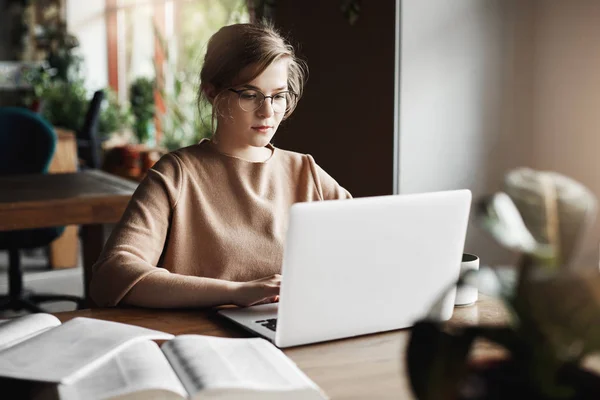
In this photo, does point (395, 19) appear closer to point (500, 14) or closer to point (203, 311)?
point (500, 14)

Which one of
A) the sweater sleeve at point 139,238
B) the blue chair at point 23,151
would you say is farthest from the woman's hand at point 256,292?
the blue chair at point 23,151

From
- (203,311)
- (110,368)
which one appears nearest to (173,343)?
(110,368)

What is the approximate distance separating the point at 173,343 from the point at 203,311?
0.93 ft

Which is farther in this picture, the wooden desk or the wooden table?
the wooden table

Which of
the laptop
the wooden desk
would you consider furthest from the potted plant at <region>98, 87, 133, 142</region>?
the laptop

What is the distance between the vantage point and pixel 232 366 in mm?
930

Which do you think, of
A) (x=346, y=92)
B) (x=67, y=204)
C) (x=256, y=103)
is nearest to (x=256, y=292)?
(x=256, y=103)

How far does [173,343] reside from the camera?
104 cm

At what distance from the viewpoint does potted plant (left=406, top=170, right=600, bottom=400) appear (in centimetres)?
57

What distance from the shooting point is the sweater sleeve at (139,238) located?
1.36m

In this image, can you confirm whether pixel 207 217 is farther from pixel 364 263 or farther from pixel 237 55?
pixel 364 263

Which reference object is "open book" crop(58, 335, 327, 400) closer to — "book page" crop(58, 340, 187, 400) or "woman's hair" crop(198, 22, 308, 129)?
"book page" crop(58, 340, 187, 400)

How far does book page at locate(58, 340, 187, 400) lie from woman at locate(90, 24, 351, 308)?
0.47 m

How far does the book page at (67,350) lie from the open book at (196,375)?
0.01 meters
